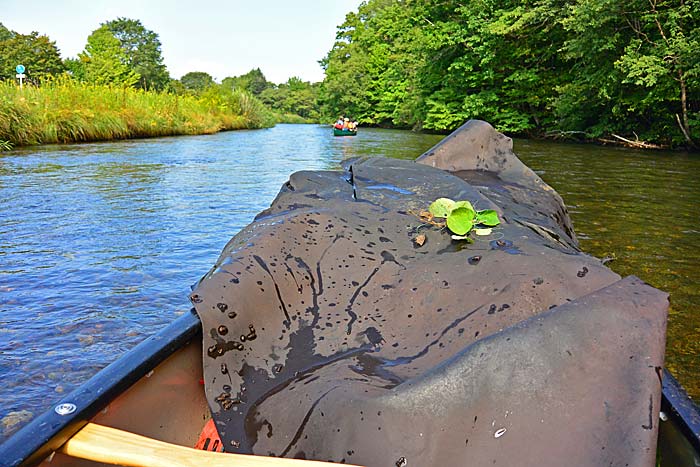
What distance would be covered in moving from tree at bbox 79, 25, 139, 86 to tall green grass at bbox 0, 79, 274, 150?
107 ft

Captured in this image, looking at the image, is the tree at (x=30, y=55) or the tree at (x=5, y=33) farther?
the tree at (x=5, y=33)

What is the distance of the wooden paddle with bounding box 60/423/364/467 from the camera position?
118 cm

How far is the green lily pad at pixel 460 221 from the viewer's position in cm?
217

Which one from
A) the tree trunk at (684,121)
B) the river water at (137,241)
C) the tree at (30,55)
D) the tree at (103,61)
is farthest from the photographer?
the tree at (103,61)

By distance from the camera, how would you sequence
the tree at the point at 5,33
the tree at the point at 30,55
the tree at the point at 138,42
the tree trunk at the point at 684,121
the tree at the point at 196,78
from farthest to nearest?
the tree at the point at 196,78, the tree at the point at 138,42, the tree at the point at 5,33, the tree at the point at 30,55, the tree trunk at the point at 684,121

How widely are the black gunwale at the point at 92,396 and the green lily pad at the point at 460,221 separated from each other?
106cm

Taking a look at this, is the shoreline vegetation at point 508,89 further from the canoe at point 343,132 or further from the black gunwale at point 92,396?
the black gunwale at point 92,396

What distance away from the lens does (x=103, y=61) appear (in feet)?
170

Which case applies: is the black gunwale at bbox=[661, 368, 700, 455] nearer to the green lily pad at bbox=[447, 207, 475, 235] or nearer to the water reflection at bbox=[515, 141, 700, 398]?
the green lily pad at bbox=[447, 207, 475, 235]

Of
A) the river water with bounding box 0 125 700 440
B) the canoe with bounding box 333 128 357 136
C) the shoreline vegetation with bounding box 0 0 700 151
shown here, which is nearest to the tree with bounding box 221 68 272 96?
the shoreline vegetation with bounding box 0 0 700 151

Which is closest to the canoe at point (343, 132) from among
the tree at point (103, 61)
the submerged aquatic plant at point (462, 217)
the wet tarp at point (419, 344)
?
the wet tarp at point (419, 344)

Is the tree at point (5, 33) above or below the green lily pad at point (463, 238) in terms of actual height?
above

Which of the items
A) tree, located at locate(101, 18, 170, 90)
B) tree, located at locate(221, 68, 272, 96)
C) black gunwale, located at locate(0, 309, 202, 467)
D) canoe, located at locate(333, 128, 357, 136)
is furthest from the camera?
tree, located at locate(221, 68, 272, 96)

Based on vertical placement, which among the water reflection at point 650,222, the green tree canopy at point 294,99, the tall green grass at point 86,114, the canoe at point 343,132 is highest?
the green tree canopy at point 294,99
